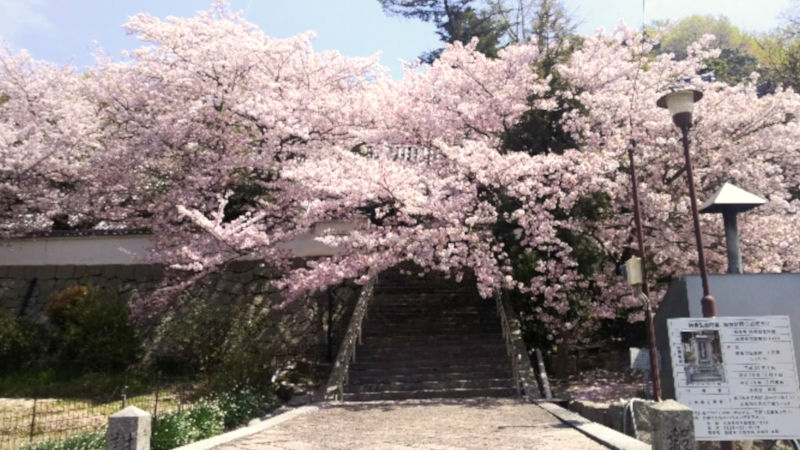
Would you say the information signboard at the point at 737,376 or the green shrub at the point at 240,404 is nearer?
the information signboard at the point at 737,376

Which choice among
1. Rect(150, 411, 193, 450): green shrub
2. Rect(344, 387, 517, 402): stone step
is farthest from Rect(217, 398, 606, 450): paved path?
Rect(150, 411, 193, 450): green shrub

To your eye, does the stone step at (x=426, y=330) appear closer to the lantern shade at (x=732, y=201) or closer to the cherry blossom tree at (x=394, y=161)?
the cherry blossom tree at (x=394, y=161)

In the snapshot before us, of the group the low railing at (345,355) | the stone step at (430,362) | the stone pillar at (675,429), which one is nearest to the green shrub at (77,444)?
the low railing at (345,355)

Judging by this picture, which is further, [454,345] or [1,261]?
[1,261]

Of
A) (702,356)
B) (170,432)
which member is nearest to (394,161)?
(170,432)

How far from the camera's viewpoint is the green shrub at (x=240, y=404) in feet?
33.3

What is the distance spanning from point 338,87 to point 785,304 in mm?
12552

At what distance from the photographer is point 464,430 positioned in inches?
340

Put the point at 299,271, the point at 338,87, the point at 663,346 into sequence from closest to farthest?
the point at 663,346 → the point at 299,271 → the point at 338,87

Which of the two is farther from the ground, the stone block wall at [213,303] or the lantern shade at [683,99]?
the lantern shade at [683,99]

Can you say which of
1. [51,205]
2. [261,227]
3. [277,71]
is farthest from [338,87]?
[51,205]

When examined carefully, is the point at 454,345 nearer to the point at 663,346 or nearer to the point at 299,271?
the point at 299,271

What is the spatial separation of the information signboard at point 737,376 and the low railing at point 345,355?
7596 millimetres

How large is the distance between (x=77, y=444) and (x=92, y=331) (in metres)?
6.23
